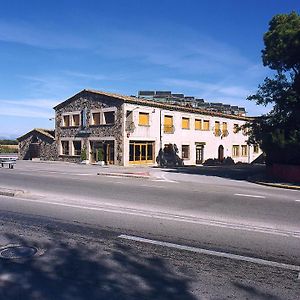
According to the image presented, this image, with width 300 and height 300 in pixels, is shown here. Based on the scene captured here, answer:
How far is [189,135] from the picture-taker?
3991 centimetres

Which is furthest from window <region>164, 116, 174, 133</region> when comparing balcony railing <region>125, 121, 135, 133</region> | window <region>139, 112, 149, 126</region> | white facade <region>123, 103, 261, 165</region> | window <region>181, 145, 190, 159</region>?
balcony railing <region>125, 121, 135, 133</region>

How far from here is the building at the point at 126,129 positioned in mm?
33812

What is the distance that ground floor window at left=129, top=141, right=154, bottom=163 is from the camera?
112 ft

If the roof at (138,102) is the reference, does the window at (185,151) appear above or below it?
below

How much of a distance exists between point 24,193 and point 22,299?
8273mm

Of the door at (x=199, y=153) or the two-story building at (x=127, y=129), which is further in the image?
the door at (x=199, y=153)

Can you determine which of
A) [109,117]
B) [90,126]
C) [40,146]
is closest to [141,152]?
[109,117]

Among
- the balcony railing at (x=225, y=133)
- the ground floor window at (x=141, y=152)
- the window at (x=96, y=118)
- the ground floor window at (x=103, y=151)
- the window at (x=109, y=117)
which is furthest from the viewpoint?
the balcony railing at (x=225, y=133)

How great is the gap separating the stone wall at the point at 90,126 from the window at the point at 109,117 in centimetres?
45

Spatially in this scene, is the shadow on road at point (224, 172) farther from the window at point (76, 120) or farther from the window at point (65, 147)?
the window at point (65, 147)

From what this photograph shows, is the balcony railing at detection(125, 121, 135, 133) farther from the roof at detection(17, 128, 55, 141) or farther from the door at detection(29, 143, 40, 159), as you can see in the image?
the door at detection(29, 143, 40, 159)

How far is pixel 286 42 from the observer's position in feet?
67.9

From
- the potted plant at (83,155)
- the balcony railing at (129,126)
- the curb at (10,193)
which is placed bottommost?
the curb at (10,193)

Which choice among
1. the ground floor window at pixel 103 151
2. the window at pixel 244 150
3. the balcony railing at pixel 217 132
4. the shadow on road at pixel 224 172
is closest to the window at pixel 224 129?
the balcony railing at pixel 217 132
